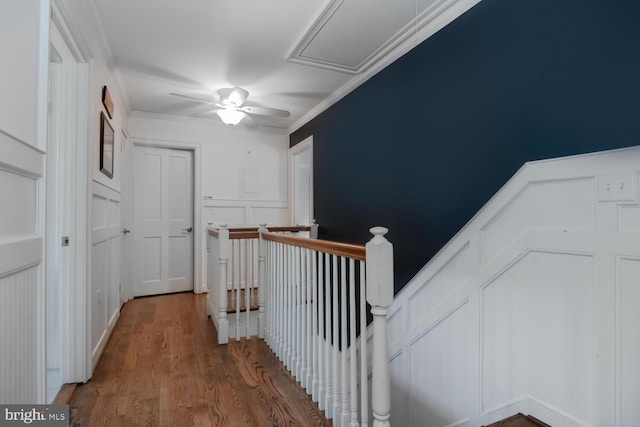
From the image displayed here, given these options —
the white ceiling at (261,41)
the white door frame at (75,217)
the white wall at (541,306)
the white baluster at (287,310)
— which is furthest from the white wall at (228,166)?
the white wall at (541,306)

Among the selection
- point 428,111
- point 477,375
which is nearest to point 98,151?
point 428,111

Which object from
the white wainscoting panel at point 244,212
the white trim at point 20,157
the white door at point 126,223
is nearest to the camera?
the white trim at point 20,157

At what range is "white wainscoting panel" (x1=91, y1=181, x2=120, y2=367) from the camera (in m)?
2.22

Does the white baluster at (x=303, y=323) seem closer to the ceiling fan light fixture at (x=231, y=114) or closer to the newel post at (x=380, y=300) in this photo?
the newel post at (x=380, y=300)

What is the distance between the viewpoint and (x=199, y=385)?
6.45ft

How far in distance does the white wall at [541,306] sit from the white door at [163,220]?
3.41 metres

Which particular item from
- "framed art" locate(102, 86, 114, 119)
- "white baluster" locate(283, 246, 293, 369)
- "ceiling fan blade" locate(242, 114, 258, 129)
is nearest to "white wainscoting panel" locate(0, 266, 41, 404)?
"white baluster" locate(283, 246, 293, 369)

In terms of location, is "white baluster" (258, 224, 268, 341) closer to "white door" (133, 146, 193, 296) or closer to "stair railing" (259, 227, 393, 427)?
"stair railing" (259, 227, 393, 427)

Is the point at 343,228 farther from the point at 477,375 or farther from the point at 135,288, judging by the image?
the point at 135,288

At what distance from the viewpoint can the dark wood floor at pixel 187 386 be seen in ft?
5.45

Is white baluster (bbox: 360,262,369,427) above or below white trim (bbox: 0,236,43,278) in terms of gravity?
below

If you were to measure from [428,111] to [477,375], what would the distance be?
179 centimetres

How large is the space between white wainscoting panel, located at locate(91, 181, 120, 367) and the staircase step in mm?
2516

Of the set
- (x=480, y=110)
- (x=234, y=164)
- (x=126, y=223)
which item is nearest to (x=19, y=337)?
(x=480, y=110)
